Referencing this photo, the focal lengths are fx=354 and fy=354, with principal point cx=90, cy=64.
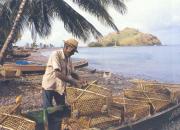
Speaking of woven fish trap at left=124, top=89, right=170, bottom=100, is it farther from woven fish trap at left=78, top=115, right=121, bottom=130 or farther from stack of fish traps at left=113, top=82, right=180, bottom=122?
woven fish trap at left=78, top=115, right=121, bottom=130

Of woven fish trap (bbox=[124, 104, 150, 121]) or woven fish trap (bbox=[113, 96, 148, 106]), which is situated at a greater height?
woven fish trap (bbox=[113, 96, 148, 106])

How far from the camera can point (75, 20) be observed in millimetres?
16984

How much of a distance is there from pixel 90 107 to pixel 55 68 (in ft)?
4.30

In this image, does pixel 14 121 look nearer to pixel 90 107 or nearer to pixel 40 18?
pixel 90 107

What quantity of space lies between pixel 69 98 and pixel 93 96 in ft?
3.34

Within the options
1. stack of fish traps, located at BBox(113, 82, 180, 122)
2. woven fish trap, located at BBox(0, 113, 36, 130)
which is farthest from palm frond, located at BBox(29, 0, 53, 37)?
woven fish trap, located at BBox(0, 113, 36, 130)

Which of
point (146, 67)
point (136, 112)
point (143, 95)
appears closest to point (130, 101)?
point (143, 95)

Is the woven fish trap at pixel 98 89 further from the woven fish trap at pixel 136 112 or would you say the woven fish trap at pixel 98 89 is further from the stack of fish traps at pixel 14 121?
the stack of fish traps at pixel 14 121

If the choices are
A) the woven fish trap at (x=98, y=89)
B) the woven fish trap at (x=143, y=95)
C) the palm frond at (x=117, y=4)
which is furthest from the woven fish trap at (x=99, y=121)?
the palm frond at (x=117, y=4)

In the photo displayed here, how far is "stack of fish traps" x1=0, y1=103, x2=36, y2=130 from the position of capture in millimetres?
6852

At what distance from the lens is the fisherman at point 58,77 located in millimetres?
7602

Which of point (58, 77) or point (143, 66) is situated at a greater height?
point (58, 77)

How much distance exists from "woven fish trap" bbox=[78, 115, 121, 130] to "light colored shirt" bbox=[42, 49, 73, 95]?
955 mm

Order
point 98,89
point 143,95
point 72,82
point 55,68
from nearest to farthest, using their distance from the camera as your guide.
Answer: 1. point 55,68
2. point 72,82
3. point 98,89
4. point 143,95
